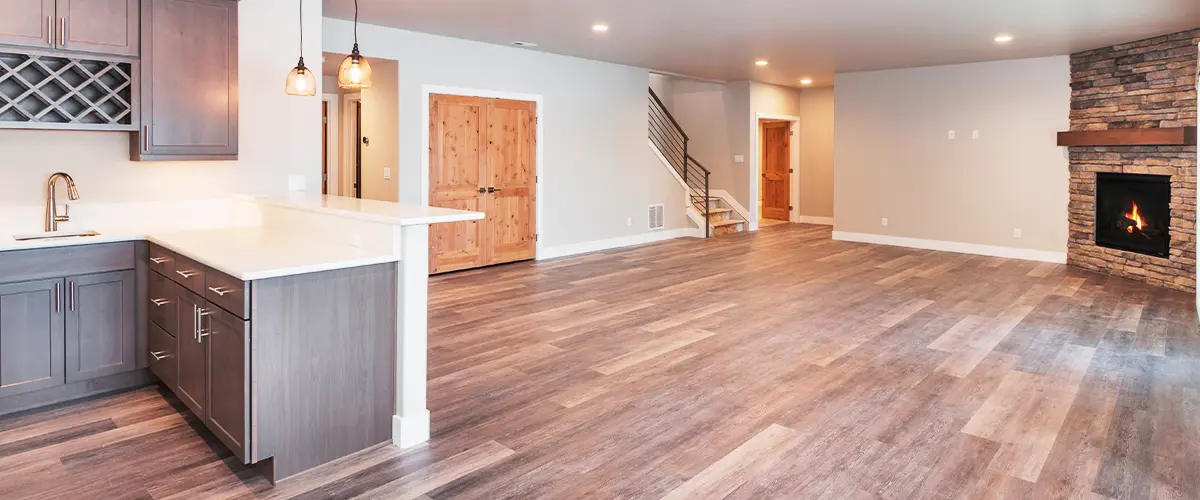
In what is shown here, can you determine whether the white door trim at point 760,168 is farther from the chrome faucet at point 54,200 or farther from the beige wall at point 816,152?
the chrome faucet at point 54,200

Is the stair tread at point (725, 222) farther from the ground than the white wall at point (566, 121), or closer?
closer

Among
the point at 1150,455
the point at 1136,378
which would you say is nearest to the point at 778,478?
the point at 1150,455

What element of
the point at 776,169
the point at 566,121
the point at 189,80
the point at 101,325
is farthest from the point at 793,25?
the point at 776,169

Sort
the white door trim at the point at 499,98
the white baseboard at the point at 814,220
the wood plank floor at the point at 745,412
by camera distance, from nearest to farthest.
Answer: the wood plank floor at the point at 745,412
the white door trim at the point at 499,98
the white baseboard at the point at 814,220

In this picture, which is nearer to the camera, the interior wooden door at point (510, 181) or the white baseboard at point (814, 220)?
the interior wooden door at point (510, 181)

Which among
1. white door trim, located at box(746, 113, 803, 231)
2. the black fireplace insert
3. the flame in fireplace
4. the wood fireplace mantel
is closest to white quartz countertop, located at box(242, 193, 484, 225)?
the wood fireplace mantel

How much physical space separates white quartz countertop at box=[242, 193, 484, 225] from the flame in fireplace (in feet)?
24.2

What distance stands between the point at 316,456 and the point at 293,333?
511mm

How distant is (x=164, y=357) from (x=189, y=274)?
628mm

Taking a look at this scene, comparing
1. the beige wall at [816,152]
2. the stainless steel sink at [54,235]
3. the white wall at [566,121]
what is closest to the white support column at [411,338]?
the stainless steel sink at [54,235]

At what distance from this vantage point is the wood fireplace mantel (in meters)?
6.97

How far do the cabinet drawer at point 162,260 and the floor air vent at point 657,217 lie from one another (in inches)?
290

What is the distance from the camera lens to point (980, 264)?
868 cm

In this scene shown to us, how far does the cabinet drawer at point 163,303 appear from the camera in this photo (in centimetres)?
347
